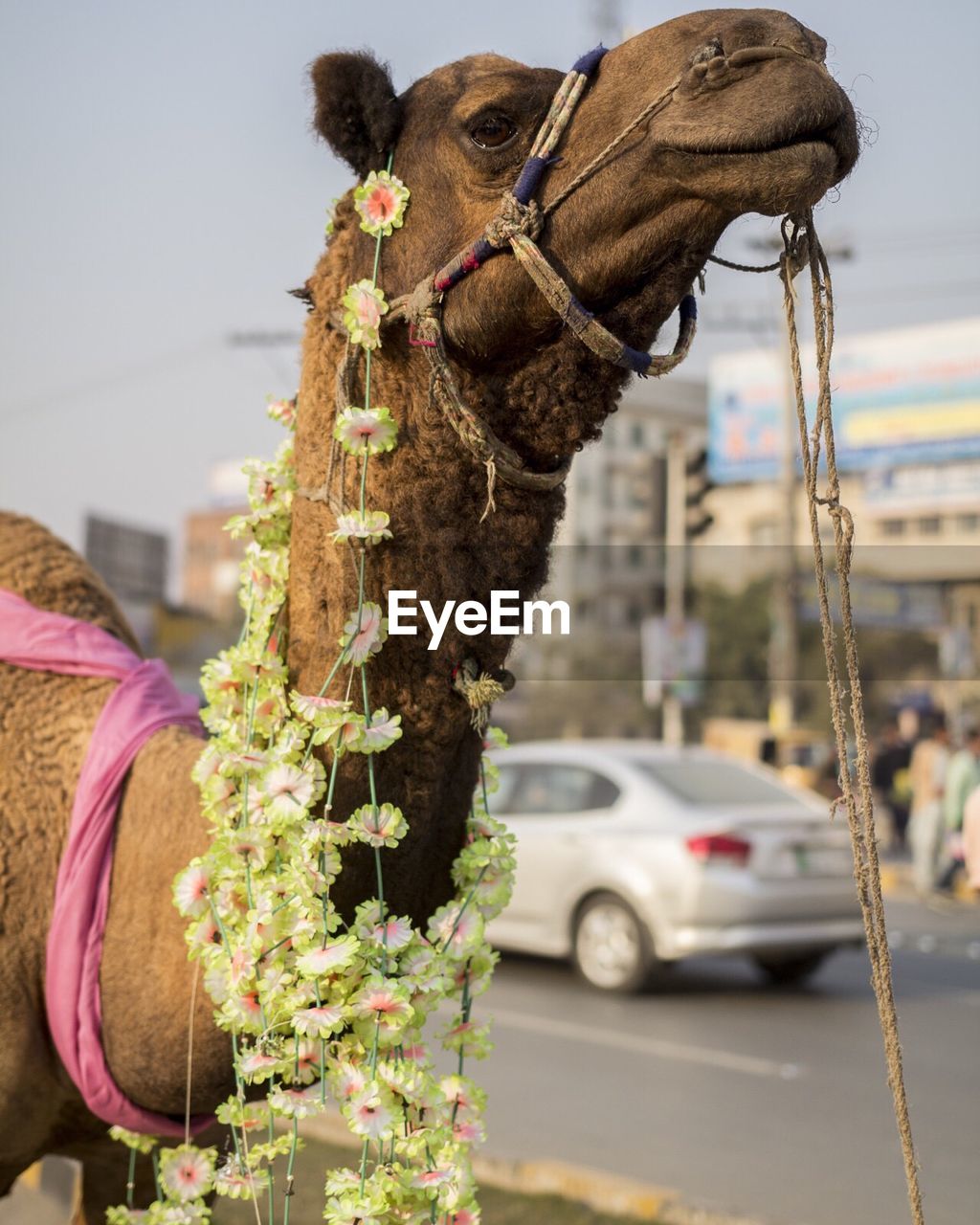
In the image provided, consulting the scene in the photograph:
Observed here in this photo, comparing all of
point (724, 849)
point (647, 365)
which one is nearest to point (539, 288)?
point (647, 365)

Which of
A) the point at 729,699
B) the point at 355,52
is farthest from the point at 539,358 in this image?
the point at 729,699

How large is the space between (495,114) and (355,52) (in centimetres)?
29

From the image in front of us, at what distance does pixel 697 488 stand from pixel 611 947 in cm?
941

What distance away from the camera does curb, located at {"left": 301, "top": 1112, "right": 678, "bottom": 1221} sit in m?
5.42

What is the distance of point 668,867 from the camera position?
1018cm

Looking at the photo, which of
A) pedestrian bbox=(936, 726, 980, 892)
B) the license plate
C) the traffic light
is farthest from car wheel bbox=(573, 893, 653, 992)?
the traffic light

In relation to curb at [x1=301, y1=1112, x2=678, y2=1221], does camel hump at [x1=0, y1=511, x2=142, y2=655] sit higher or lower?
higher

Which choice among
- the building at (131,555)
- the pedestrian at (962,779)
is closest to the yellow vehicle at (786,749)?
the pedestrian at (962,779)

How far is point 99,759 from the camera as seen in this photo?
2994 millimetres

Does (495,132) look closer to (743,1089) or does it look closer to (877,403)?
(743,1089)

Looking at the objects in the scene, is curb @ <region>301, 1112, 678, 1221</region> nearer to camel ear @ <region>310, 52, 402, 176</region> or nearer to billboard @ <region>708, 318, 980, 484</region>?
camel ear @ <region>310, 52, 402, 176</region>

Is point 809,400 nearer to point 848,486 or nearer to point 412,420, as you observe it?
point 848,486

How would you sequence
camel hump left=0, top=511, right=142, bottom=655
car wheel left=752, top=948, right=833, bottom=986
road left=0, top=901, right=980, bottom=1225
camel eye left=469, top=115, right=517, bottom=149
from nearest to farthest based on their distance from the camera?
1. camel eye left=469, top=115, right=517, bottom=149
2. camel hump left=0, top=511, right=142, bottom=655
3. road left=0, top=901, right=980, bottom=1225
4. car wheel left=752, top=948, right=833, bottom=986

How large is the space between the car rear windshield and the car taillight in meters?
0.50
